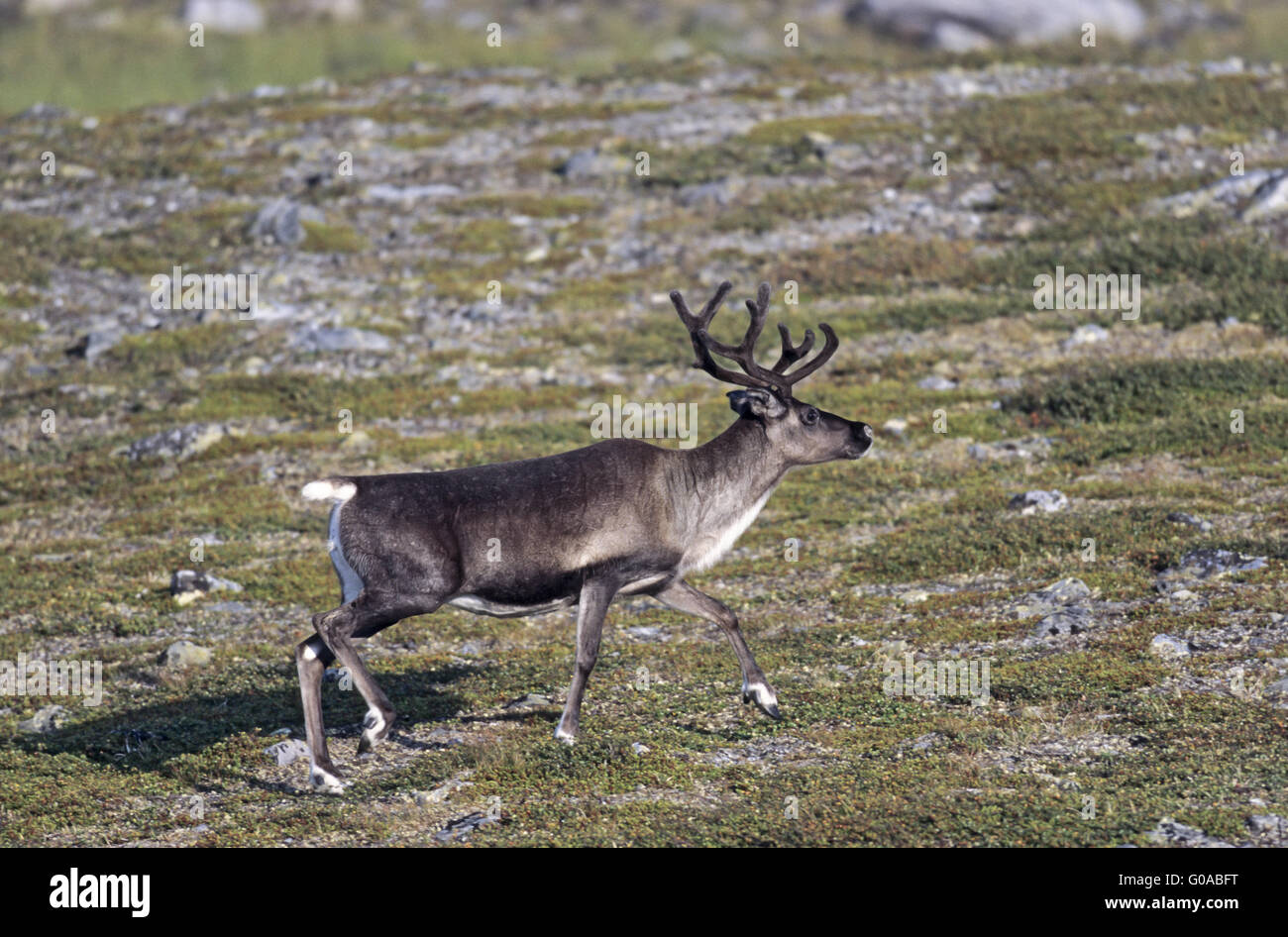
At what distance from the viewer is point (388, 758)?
13391mm

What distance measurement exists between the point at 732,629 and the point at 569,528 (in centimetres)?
194

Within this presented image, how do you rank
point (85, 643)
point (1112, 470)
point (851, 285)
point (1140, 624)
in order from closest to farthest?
point (1140, 624) < point (85, 643) < point (1112, 470) < point (851, 285)

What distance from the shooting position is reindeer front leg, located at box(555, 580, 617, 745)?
1336cm

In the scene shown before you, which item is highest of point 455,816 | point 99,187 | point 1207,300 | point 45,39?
point 45,39

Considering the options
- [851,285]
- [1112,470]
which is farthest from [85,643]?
[851,285]

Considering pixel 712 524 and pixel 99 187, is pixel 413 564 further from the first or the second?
pixel 99 187

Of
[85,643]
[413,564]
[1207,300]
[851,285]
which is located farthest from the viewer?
[851,285]

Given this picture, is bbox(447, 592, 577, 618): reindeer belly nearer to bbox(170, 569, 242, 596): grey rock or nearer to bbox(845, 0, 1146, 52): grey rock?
bbox(170, 569, 242, 596): grey rock

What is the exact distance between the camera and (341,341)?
34.6 metres

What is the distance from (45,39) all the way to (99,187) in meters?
63.4

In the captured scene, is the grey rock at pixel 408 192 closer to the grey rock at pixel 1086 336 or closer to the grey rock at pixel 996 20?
the grey rock at pixel 1086 336

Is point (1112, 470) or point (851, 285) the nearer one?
point (1112, 470)

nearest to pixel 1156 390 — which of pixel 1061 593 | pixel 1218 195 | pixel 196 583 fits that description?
pixel 1061 593

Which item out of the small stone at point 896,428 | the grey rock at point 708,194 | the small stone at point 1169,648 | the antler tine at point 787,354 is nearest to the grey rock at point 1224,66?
the grey rock at point 708,194
